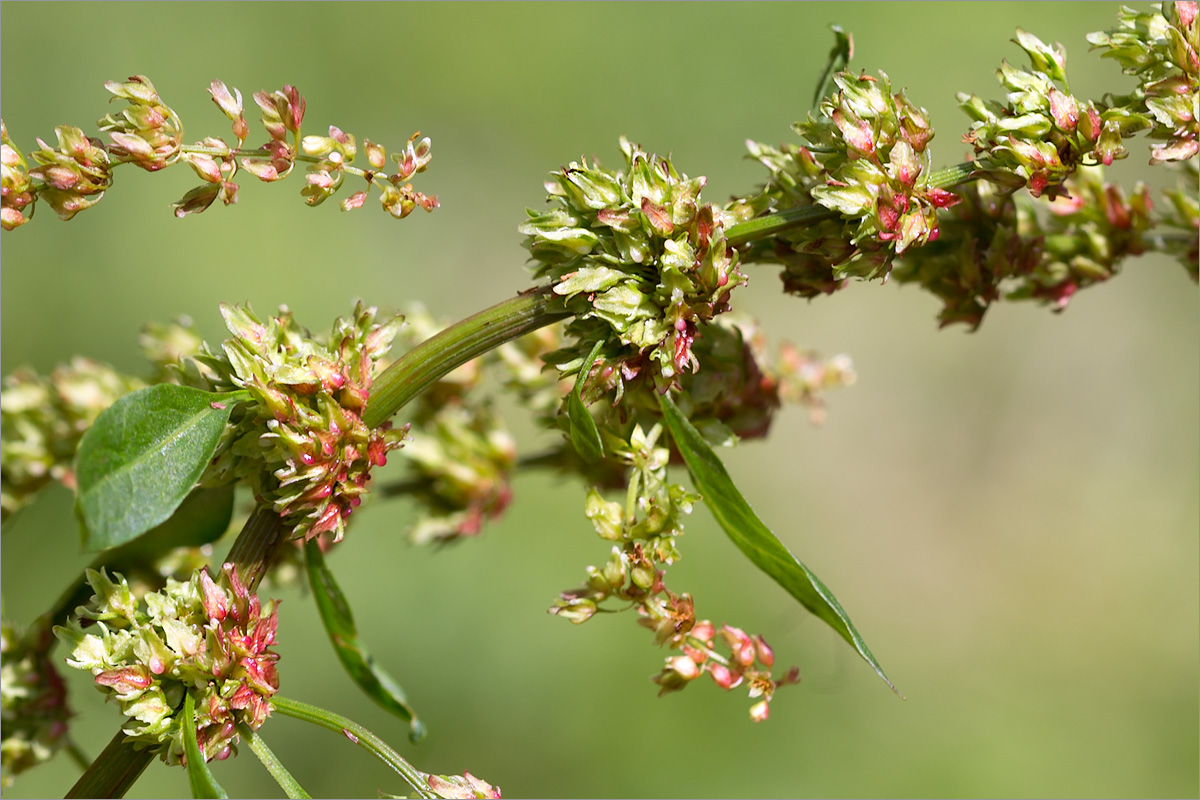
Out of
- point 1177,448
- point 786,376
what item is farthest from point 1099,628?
point 786,376

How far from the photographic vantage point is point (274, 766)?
1054 millimetres

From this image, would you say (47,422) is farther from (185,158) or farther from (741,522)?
(741,522)

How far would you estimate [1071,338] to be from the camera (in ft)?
22.9

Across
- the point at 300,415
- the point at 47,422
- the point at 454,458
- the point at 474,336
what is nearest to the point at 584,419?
the point at 474,336

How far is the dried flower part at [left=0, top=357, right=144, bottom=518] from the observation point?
1731mm

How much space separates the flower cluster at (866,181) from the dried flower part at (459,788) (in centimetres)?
66

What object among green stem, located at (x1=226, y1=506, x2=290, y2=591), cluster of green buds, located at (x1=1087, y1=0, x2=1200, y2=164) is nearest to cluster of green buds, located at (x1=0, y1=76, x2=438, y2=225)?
green stem, located at (x1=226, y1=506, x2=290, y2=591)

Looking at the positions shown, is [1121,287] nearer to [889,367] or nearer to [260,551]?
[889,367]

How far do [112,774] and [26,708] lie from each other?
49cm

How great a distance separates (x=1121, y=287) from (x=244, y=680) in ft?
23.6

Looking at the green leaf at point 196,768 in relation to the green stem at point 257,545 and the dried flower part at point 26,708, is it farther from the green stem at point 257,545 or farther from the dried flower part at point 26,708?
the dried flower part at point 26,708

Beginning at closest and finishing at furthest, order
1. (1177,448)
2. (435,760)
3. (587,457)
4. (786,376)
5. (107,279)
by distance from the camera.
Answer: (587,457), (786,376), (435,760), (107,279), (1177,448)

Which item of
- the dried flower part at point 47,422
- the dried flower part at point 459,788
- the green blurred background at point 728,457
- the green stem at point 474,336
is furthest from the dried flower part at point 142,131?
the green blurred background at point 728,457

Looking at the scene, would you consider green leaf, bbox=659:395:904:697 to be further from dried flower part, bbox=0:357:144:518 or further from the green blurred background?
the green blurred background
